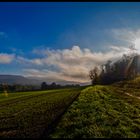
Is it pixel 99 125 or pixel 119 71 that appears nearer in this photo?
pixel 99 125

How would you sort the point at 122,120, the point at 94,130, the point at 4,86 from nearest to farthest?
the point at 94,130, the point at 122,120, the point at 4,86

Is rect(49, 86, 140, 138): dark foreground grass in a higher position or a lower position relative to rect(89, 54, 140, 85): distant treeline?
lower

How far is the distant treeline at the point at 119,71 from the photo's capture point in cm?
13612

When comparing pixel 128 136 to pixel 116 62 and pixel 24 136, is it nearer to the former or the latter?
pixel 24 136

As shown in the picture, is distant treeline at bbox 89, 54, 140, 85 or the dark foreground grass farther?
distant treeline at bbox 89, 54, 140, 85

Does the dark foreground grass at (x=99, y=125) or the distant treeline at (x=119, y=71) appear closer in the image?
the dark foreground grass at (x=99, y=125)

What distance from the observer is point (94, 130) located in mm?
19484

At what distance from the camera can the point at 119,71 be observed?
148000 mm

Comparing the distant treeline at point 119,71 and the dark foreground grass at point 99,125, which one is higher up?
the distant treeline at point 119,71

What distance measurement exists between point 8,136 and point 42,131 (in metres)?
2.69

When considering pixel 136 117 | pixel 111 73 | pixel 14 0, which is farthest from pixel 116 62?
pixel 14 0

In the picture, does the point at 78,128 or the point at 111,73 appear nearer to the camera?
the point at 78,128

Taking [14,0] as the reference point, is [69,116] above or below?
below

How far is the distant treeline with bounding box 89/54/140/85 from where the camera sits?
136m
